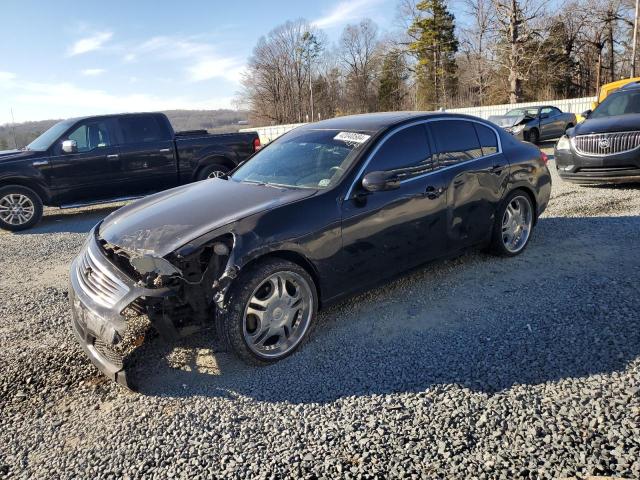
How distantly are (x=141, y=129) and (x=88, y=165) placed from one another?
1.27 metres

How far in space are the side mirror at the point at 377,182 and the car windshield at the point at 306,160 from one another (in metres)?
0.23

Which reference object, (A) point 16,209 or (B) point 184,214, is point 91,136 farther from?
(B) point 184,214

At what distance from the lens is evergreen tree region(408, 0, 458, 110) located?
52.9 m

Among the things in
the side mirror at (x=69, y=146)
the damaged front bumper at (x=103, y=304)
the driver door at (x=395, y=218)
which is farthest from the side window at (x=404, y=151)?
the side mirror at (x=69, y=146)

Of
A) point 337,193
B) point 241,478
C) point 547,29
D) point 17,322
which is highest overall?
point 547,29

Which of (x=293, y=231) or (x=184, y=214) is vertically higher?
(x=184, y=214)

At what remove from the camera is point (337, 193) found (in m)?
3.61

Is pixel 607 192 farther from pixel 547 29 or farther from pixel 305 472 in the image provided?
pixel 547 29

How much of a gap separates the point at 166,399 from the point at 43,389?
0.91 m

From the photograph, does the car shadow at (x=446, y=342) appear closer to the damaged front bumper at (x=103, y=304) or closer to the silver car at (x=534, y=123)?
the damaged front bumper at (x=103, y=304)

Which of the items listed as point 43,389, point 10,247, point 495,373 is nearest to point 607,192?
point 495,373

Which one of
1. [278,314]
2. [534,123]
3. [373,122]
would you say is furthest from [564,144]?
[534,123]

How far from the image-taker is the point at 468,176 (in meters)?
4.52

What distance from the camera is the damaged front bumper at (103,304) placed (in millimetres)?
2904
